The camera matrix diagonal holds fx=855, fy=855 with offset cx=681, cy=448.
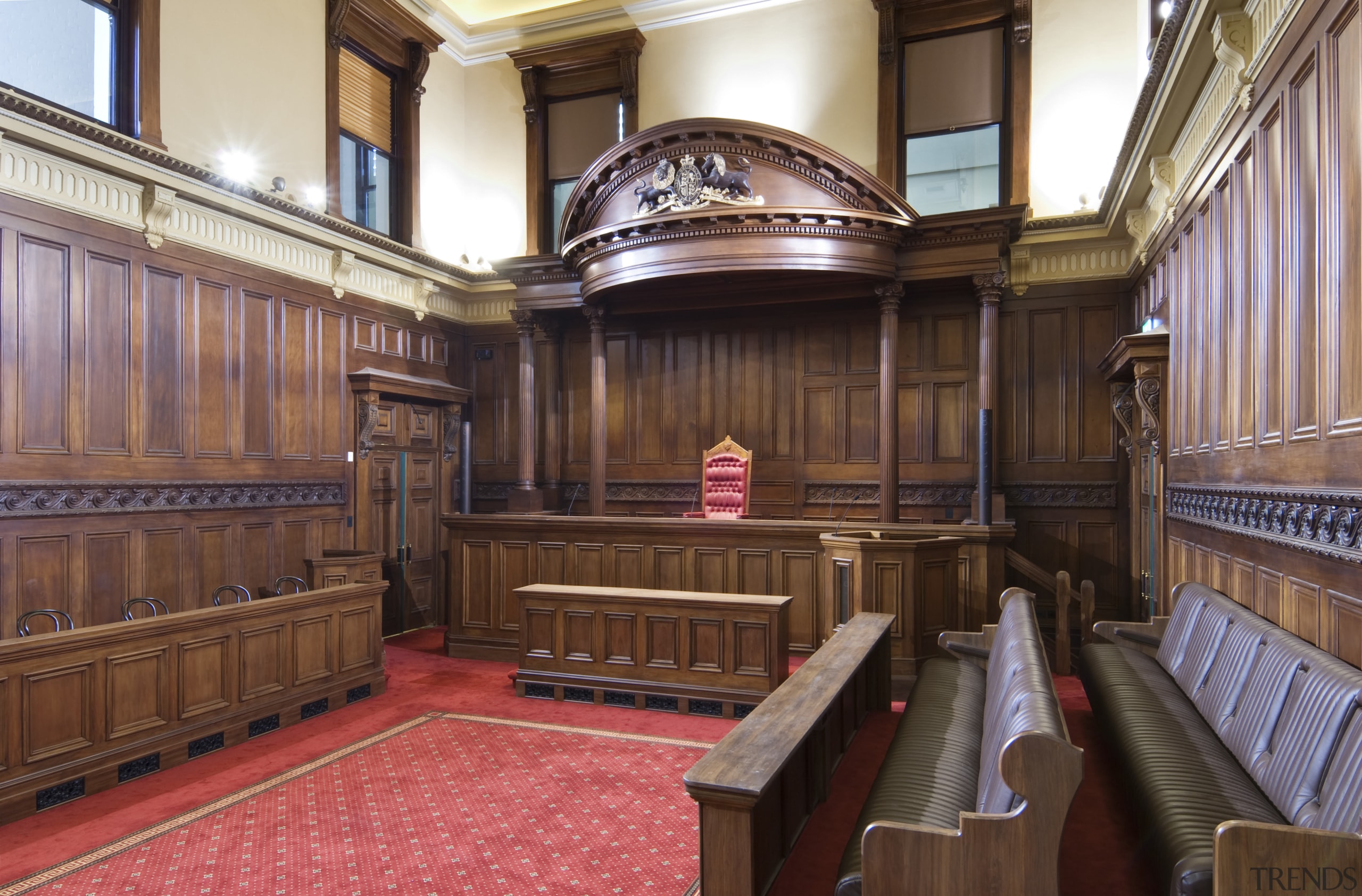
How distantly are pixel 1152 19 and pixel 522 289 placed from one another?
19.3 feet

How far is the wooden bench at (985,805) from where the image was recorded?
1.85 m

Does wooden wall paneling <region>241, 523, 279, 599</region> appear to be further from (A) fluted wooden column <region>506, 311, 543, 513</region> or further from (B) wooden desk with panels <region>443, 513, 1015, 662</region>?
(A) fluted wooden column <region>506, 311, 543, 513</region>

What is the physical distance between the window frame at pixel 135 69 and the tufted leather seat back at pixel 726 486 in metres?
5.21

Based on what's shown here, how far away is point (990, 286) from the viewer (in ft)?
24.0

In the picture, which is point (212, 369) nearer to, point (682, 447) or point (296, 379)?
point (296, 379)

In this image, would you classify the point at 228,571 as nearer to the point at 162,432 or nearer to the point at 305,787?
the point at 162,432

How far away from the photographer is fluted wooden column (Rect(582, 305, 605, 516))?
827 cm

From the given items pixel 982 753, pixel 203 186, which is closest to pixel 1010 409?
pixel 982 753

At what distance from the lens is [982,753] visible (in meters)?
2.68

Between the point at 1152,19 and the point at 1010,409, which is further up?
the point at 1152,19

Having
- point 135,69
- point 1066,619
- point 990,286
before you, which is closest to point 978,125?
point 990,286

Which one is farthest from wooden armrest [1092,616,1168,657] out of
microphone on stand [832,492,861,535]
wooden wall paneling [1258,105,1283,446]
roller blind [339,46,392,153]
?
roller blind [339,46,392,153]

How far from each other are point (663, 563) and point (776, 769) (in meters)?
4.82

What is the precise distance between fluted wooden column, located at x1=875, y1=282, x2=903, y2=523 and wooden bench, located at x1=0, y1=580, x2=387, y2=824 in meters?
4.35
